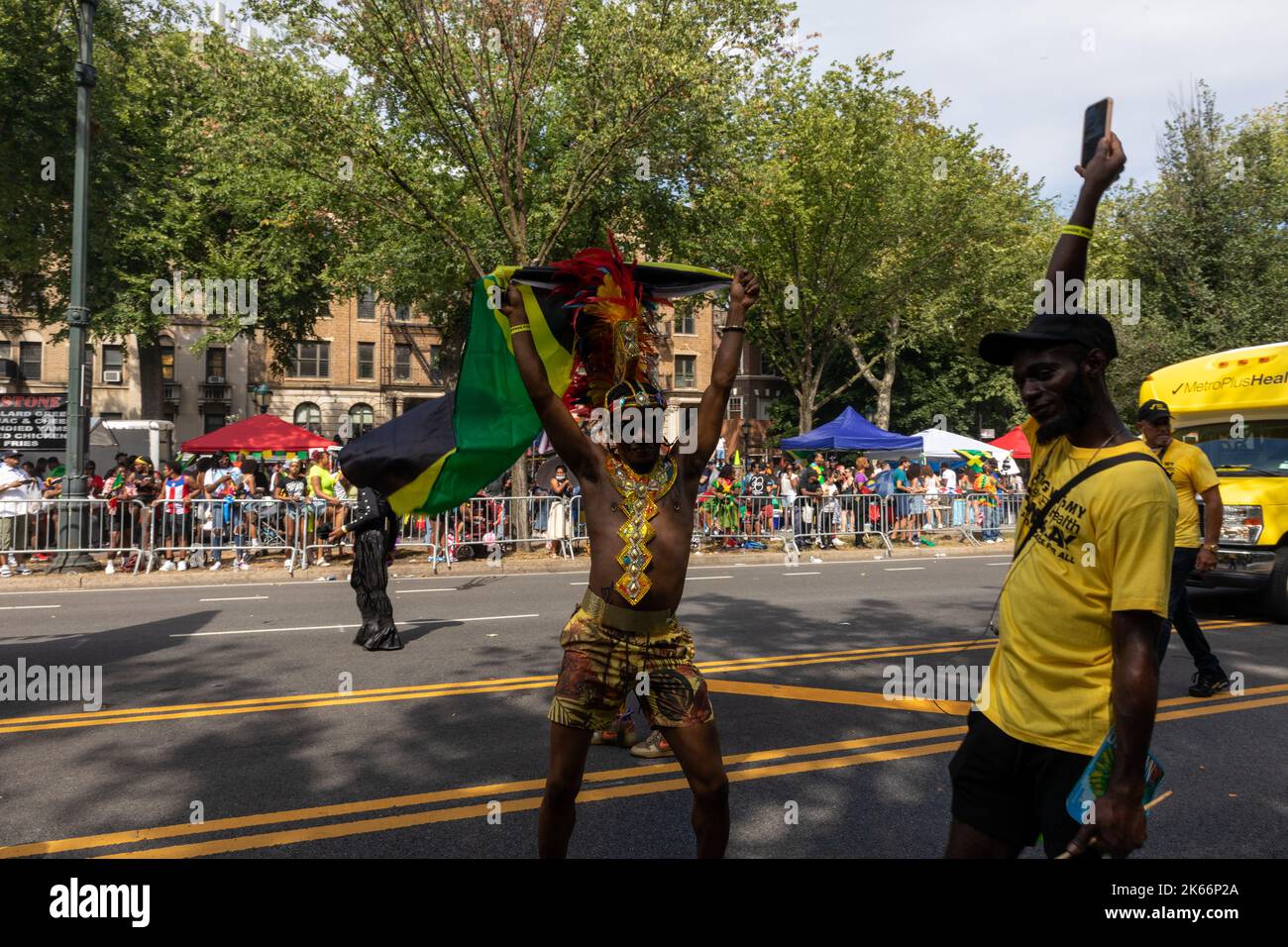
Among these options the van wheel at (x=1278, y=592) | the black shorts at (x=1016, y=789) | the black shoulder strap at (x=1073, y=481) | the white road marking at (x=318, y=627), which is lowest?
the white road marking at (x=318, y=627)

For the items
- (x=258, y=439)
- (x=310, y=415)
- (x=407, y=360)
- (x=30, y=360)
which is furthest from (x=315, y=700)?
(x=30, y=360)

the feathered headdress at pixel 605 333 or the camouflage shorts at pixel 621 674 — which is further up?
the feathered headdress at pixel 605 333

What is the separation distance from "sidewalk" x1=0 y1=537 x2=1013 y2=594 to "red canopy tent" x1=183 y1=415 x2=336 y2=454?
25.8ft

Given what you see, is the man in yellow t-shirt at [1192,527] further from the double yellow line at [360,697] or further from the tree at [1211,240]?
the tree at [1211,240]

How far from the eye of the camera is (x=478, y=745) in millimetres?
5250

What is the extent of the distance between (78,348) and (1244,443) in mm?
16115

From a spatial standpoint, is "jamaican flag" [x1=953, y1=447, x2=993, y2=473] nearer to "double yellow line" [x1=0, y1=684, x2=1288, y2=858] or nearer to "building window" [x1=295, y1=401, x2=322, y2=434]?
"double yellow line" [x1=0, y1=684, x2=1288, y2=858]

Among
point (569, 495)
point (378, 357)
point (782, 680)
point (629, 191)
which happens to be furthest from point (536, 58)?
point (378, 357)

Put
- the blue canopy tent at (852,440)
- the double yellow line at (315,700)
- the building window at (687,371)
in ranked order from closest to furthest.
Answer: the double yellow line at (315,700)
the blue canopy tent at (852,440)
the building window at (687,371)

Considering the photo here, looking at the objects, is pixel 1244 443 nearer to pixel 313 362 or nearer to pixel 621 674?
pixel 621 674

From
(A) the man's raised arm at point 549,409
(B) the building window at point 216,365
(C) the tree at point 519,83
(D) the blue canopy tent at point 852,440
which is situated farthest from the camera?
(B) the building window at point 216,365

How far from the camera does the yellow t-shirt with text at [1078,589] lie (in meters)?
2.26
